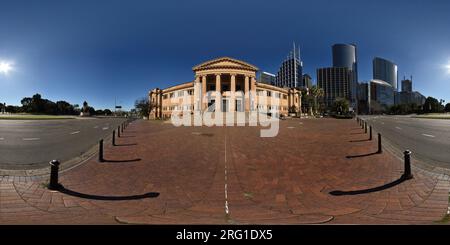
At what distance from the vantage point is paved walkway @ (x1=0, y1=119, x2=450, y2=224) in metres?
2.85

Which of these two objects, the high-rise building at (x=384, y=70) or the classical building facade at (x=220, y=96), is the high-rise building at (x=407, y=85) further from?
the classical building facade at (x=220, y=96)

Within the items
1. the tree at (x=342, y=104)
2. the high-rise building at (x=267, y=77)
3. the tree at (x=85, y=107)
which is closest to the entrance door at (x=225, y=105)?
the tree at (x=342, y=104)

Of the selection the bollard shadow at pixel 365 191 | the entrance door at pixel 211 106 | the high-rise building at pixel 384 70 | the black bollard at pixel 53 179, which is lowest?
the bollard shadow at pixel 365 191

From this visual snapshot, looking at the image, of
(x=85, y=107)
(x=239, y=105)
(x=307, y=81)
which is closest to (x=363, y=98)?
(x=307, y=81)

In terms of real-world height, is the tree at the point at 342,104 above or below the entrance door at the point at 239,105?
below

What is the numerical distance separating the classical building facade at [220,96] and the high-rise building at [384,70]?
7.47 feet

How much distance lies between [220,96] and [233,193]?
11.1 metres

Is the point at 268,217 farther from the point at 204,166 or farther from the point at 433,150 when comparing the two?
the point at 433,150

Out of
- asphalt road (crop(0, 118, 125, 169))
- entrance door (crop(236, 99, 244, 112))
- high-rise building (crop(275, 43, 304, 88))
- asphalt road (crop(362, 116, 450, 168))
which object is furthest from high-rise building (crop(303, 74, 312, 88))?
entrance door (crop(236, 99, 244, 112))

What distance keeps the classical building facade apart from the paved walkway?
8.82ft

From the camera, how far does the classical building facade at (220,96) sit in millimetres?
7423

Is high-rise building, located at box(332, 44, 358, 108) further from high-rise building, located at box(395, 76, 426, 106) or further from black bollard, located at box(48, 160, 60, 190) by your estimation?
black bollard, located at box(48, 160, 60, 190)

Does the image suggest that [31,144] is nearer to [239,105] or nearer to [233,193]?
[233,193]

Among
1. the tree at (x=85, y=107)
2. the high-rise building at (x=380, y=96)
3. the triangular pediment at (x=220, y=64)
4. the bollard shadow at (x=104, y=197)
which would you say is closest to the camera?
the bollard shadow at (x=104, y=197)
